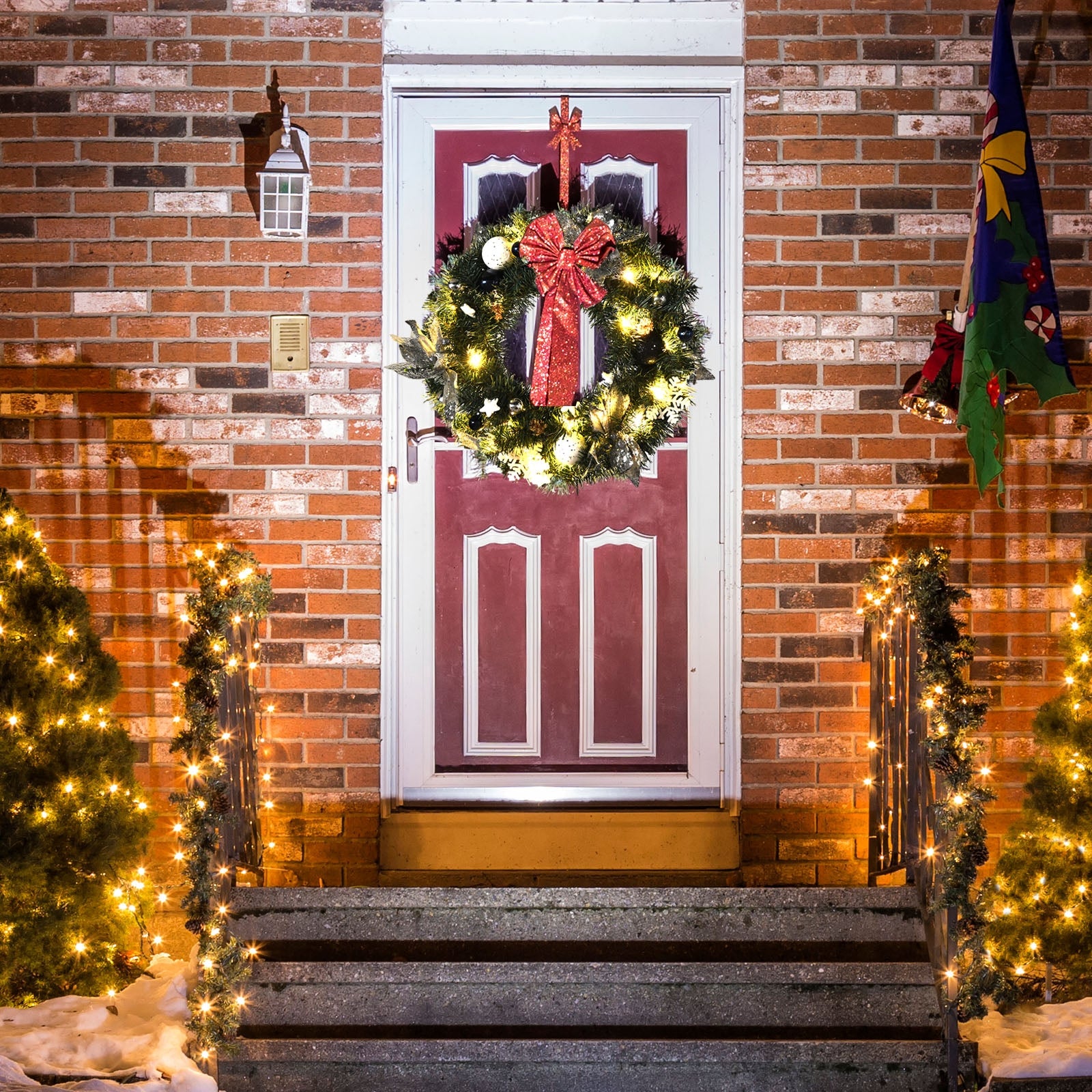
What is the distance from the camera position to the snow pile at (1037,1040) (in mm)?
2441

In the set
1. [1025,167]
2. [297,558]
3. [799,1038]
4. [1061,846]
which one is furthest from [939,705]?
[297,558]

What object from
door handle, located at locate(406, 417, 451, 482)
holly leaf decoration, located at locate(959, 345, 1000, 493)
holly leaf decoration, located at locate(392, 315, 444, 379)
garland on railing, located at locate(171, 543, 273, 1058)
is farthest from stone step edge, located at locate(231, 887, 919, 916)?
holly leaf decoration, located at locate(392, 315, 444, 379)

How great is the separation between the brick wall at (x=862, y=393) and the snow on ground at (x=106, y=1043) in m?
1.90

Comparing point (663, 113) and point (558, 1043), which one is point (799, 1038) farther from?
point (663, 113)

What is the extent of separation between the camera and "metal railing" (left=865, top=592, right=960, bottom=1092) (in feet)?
8.38

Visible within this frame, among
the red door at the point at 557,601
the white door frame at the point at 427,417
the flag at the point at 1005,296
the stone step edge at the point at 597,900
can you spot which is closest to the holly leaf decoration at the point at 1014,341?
the flag at the point at 1005,296

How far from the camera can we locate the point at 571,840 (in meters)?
3.34

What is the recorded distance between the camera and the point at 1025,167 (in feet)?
9.21

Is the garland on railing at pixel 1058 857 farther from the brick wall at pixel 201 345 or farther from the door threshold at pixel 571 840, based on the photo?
the brick wall at pixel 201 345

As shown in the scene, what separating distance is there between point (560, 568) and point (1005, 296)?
1.65m

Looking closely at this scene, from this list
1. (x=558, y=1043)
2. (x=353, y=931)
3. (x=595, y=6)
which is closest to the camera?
(x=558, y=1043)

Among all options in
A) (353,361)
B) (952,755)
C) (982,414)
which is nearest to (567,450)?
(353,361)

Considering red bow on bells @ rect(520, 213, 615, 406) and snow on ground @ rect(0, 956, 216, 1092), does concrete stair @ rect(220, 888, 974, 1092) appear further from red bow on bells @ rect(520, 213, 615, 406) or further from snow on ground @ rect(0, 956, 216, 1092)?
red bow on bells @ rect(520, 213, 615, 406)

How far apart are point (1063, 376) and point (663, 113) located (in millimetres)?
1619
